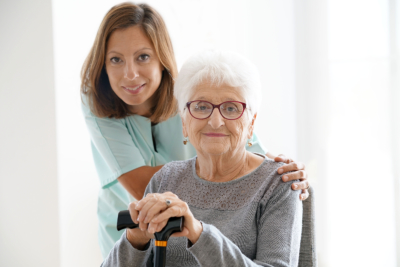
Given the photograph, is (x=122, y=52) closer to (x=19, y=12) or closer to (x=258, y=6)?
(x=19, y=12)

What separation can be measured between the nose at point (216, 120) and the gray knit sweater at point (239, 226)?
20 cm

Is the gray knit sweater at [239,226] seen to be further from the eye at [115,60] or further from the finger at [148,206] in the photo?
the eye at [115,60]

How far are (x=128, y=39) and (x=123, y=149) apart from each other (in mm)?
464

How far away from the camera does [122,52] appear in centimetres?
163

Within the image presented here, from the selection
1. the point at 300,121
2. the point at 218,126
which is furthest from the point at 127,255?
the point at 300,121

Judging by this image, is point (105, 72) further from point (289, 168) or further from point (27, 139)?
point (27, 139)

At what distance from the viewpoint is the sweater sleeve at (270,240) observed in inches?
39.9

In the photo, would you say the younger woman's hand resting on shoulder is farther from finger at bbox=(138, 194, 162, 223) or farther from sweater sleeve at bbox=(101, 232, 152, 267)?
sweater sleeve at bbox=(101, 232, 152, 267)

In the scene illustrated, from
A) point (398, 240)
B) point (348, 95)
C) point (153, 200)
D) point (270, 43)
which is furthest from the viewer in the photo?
point (270, 43)

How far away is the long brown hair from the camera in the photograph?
165 cm

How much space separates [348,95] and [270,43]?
30.8 inches

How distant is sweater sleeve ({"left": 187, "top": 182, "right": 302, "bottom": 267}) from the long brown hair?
74 centimetres

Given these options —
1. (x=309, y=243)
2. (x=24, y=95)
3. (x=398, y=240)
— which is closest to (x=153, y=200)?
(x=309, y=243)

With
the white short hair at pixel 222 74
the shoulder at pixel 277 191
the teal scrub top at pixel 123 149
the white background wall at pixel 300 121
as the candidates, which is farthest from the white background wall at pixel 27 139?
the shoulder at pixel 277 191
